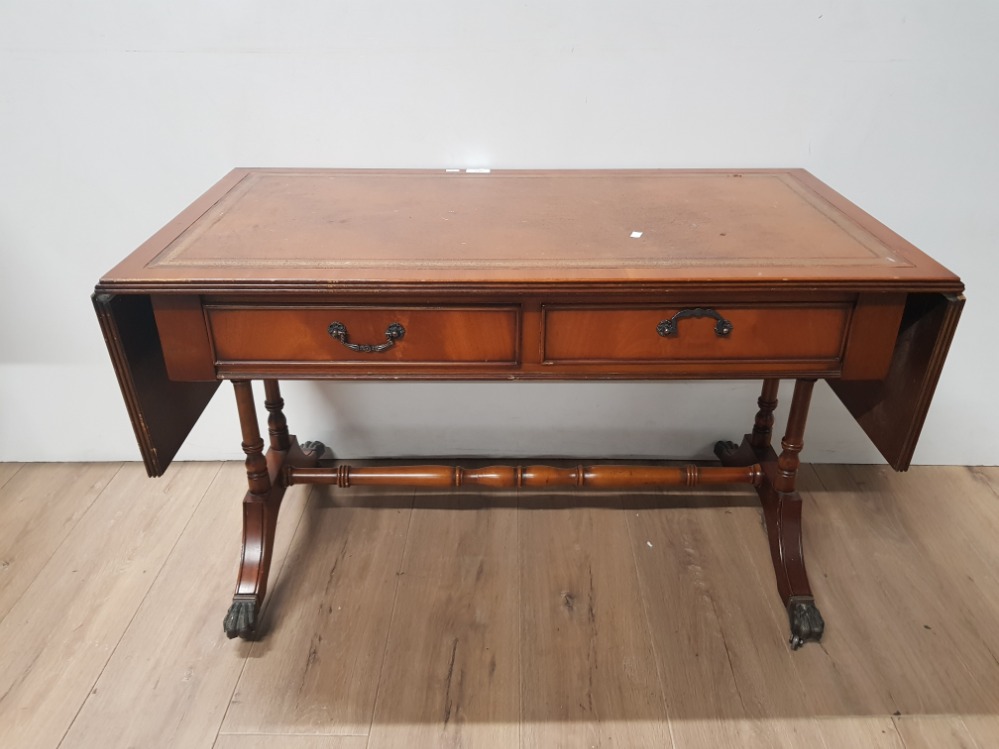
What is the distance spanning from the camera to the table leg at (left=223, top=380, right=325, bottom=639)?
169cm

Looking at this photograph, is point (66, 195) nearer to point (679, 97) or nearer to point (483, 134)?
point (483, 134)

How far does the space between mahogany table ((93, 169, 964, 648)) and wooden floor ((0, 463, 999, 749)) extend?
0.50 meters

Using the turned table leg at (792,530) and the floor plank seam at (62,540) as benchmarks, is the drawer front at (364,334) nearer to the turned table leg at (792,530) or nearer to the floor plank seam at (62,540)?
the turned table leg at (792,530)

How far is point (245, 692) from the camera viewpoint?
1.58 m

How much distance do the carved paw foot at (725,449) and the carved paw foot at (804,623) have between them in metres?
0.53

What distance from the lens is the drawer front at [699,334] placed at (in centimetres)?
135

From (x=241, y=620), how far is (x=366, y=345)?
76cm

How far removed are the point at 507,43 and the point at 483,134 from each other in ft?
0.69

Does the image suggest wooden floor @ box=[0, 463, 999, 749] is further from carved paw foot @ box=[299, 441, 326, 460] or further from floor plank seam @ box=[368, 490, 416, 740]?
carved paw foot @ box=[299, 441, 326, 460]

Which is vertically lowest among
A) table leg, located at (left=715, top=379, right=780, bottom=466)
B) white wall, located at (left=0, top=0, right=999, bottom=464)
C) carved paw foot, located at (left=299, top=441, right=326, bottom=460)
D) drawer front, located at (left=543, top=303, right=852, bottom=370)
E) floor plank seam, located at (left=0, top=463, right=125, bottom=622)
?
floor plank seam, located at (left=0, top=463, right=125, bottom=622)

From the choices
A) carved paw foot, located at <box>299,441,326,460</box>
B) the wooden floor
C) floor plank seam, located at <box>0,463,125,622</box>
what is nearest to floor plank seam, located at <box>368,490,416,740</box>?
the wooden floor

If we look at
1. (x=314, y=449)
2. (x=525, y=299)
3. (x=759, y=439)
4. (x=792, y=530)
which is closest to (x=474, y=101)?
(x=525, y=299)

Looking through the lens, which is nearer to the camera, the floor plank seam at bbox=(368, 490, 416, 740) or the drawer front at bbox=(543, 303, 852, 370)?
the drawer front at bbox=(543, 303, 852, 370)

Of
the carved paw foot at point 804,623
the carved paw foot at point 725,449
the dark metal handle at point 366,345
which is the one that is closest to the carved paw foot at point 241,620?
the dark metal handle at point 366,345
